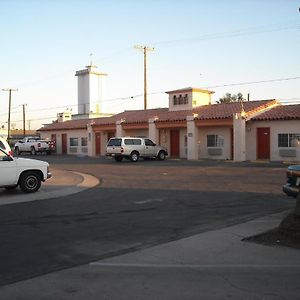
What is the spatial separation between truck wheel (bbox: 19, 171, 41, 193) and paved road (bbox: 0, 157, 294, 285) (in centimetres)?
164

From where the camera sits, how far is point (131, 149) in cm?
3712

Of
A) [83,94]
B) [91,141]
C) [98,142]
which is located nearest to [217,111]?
[98,142]

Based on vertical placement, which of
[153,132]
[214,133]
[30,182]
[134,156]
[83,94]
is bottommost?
[30,182]

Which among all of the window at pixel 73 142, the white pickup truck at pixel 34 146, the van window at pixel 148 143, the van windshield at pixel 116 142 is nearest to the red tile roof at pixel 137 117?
the window at pixel 73 142

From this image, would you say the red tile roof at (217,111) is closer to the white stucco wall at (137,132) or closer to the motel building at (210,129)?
the motel building at (210,129)

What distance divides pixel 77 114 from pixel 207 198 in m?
53.7

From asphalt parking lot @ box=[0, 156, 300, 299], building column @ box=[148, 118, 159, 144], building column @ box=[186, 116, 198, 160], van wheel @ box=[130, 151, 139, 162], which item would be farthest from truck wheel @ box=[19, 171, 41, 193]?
building column @ box=[148, 118, 159, 144]

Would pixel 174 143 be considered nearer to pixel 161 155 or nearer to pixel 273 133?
pixel 161 155

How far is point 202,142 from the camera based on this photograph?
3931cm

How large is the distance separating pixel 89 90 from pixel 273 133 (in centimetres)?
3691

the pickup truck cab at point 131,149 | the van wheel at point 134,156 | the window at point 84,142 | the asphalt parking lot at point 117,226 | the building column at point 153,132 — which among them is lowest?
the asphalt parking lot at point 117,226

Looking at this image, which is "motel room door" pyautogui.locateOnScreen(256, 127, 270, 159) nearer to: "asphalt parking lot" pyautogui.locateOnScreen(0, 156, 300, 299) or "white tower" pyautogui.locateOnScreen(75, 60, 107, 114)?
"asphalt parking lot" pyautogui.locateOnScreen(0, 156, 300, 299)

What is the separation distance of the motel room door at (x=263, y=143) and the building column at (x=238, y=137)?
48.3 inches

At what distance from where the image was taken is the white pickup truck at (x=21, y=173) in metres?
15.9
